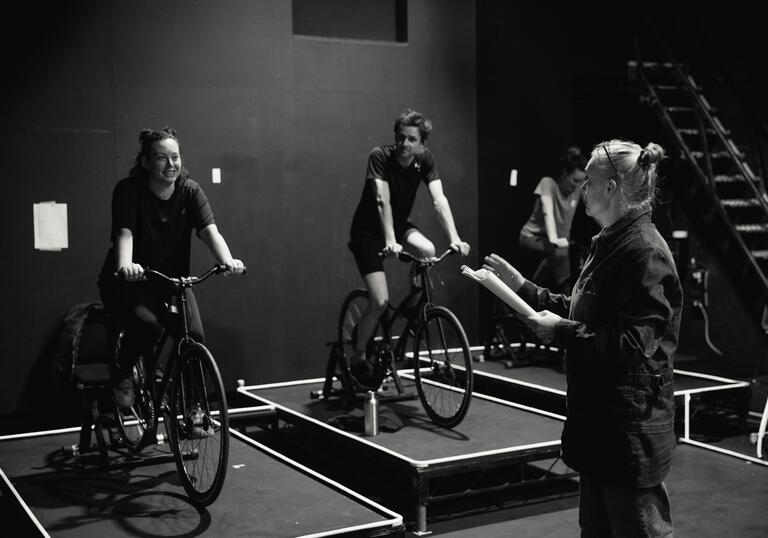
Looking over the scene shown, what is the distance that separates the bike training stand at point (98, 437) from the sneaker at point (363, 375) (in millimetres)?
1251

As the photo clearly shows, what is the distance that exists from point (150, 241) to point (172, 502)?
1.20m

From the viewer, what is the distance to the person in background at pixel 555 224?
6.20 m

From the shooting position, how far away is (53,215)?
586cm

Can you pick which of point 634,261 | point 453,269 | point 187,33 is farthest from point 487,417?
point 187,33

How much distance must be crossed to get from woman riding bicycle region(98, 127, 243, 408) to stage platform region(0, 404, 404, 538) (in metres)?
0.45

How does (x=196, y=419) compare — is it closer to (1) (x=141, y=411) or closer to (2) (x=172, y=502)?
(2) (x=172, y=502)

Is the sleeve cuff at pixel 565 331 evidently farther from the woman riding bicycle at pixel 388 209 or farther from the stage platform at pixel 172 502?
the woman riding bicycle at pixel 388 209

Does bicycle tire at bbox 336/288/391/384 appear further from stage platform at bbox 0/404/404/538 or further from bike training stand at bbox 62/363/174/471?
bike training stand at bbox 62/363/174/471

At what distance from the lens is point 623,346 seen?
7.06 ft

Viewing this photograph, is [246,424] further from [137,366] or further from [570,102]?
[570,102]

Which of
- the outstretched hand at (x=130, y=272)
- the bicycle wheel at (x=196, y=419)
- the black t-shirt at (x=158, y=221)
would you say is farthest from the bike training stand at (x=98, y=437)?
the outstretched hand at (x=130, y=272)

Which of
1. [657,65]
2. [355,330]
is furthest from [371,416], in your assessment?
[657,65]

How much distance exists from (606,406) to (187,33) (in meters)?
4.88

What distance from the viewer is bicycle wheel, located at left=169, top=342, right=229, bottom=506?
11.4 feet
